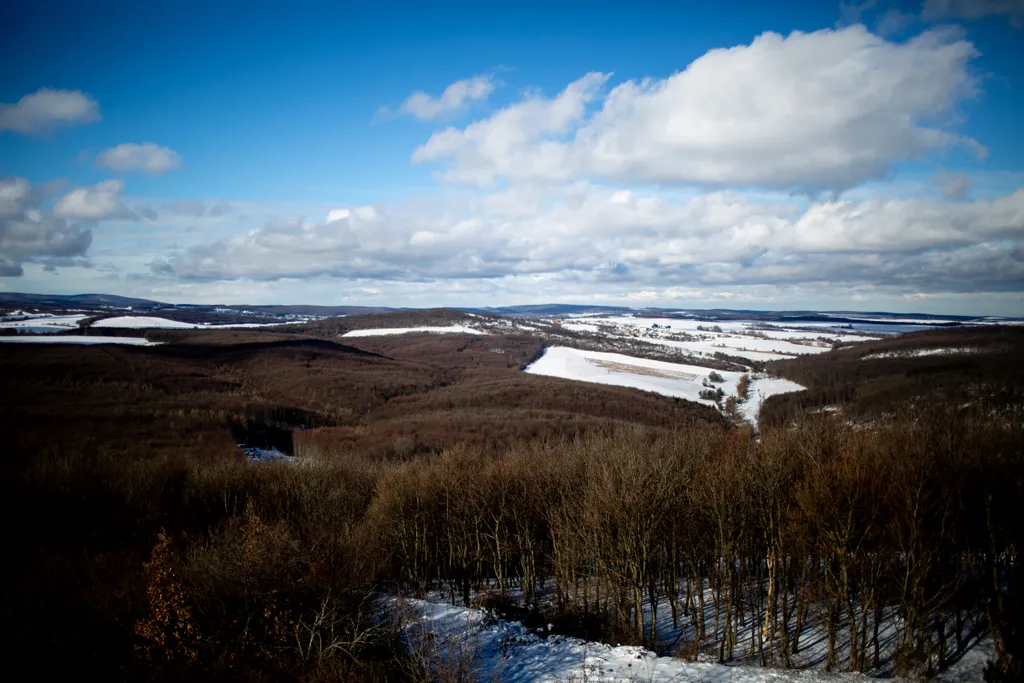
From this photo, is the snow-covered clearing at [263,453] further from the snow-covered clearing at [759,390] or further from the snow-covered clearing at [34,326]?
the snow-covered clearing at [34,326]

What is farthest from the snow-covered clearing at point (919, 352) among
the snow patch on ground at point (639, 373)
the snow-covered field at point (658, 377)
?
the snow patch on ground at point (639, 373)

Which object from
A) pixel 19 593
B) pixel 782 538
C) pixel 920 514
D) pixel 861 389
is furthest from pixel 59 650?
pixel 861 389

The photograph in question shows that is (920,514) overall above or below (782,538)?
above

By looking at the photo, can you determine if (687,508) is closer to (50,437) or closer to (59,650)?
(59,650)

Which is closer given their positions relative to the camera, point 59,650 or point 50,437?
point 59,650

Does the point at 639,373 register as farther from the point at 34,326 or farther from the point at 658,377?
the point at 34,326

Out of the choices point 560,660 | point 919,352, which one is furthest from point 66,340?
point 919,352

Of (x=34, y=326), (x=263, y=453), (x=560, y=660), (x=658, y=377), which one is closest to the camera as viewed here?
(x=560, y=660)
